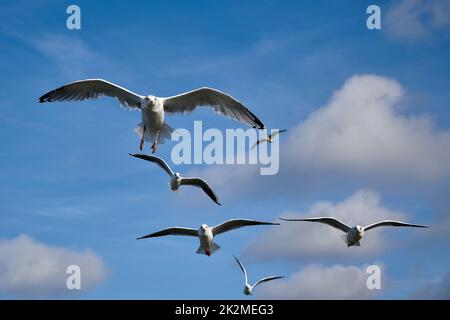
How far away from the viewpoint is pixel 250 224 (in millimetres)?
15195

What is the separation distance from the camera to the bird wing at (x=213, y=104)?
15.2m

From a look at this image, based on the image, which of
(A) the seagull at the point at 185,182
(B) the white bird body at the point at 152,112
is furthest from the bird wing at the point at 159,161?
(B) the white bird body at the point at 152,112

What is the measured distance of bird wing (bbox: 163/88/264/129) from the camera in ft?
50.0

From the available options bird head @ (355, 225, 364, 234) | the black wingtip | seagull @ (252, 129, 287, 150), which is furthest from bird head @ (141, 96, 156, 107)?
bird head @ (355, 225, 364, 234)

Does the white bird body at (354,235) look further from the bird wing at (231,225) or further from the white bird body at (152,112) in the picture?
the white bird body at (152,112)

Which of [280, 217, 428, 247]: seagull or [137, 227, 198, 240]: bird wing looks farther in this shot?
[280, 217, 428, 247]: seagull

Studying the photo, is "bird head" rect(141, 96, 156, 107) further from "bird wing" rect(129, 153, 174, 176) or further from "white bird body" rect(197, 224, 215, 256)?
"white bird body" rect(197, 224, 215, 256)

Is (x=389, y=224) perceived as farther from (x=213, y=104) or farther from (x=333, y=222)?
(x=213, y=104)

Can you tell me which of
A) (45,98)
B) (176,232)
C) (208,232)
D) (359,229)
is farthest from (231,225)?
(45,98)

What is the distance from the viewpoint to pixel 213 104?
1546 centimetres

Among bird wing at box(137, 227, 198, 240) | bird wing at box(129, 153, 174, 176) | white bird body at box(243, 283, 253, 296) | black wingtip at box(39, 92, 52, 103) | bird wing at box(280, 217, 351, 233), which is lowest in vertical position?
white bird body at box(243, 283, 253, 296)
